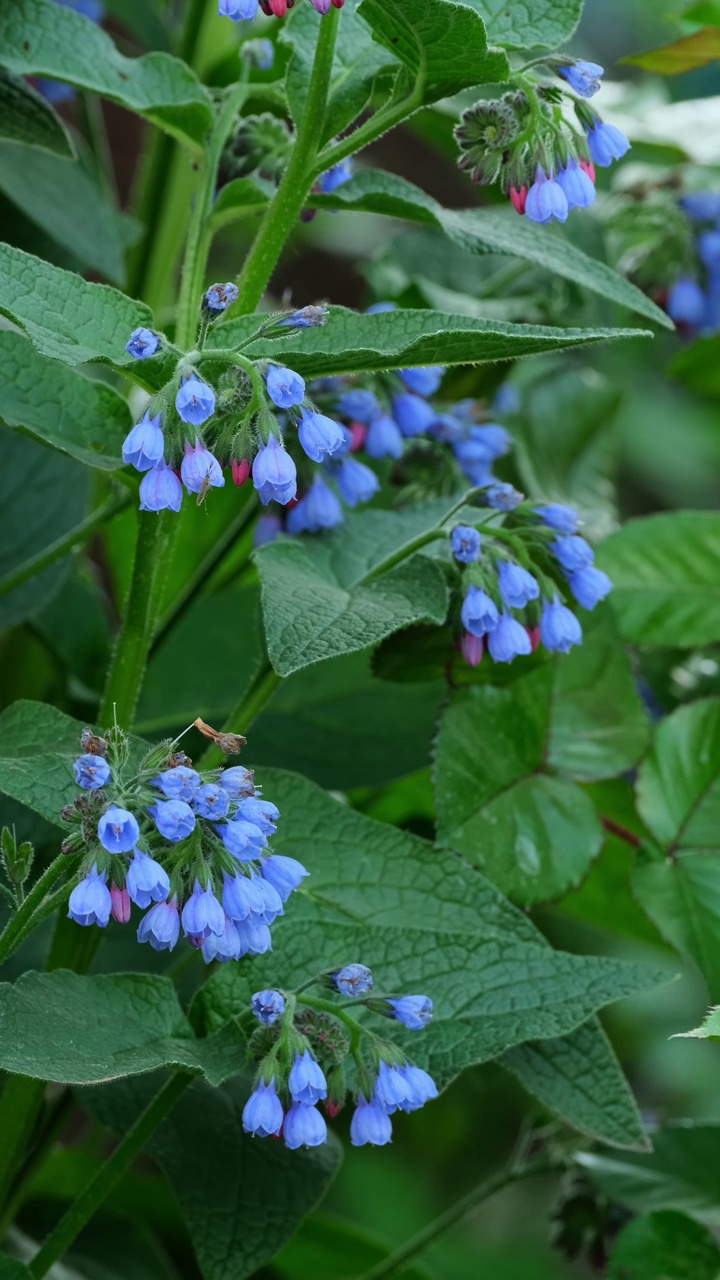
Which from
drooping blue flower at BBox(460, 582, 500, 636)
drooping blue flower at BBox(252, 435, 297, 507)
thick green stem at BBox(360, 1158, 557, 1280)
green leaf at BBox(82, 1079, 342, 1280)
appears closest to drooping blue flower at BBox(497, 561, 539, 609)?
drooping blue flower at BBox(460, 582, 500, 636)

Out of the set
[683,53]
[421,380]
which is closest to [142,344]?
[421,380]

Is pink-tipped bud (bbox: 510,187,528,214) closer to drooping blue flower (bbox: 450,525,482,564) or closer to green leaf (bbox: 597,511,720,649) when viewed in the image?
drooping blue flower (bbox: 450,525,482,564)

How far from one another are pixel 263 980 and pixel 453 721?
15cm

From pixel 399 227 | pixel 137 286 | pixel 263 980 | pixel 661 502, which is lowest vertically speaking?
pixel 263 980

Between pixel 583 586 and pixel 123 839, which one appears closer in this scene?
pixel 123 839

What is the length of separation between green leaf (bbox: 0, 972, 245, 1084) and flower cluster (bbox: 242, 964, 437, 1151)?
0.6 inches

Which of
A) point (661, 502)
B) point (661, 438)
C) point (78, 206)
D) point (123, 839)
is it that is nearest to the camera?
point (123, 839)

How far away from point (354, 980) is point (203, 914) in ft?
0.20

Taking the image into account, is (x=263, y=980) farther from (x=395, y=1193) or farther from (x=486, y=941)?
(x=395, y=1193)

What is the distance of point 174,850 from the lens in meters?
0.42

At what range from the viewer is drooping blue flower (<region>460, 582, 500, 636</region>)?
502mm

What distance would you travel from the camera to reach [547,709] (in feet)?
2.05

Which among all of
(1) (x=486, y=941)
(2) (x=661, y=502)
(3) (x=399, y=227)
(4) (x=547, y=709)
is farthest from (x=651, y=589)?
(2) (x=661, y=502)

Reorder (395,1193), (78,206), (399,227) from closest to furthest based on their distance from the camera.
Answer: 1. (78,206)
2. (395,1193)
3. (399,227)
